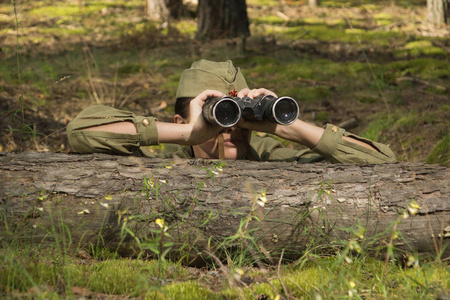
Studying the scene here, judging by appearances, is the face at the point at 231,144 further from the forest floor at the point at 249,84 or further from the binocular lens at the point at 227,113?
the forest floor at the point at 249,84

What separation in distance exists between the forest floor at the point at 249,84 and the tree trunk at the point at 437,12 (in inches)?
12.3

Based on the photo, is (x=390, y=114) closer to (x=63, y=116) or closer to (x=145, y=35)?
(x=63, y=116)

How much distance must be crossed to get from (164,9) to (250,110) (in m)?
10.5

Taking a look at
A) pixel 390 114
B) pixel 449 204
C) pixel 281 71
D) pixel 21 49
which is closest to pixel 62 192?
pixel 449 204

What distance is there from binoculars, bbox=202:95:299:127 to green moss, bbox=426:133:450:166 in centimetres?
217

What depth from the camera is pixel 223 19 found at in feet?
33.5

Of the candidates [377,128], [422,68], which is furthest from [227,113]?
[422,68]

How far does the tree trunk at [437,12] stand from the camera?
1150 centimetres

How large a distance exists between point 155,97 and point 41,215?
15.4 feet

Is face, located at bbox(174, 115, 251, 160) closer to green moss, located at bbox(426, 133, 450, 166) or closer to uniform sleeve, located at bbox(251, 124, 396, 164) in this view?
uniform sleeve, located at bbox(251, 124, 396, 164)

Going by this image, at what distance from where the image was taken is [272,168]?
306cm

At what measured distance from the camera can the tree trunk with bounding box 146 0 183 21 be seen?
12.9 meters

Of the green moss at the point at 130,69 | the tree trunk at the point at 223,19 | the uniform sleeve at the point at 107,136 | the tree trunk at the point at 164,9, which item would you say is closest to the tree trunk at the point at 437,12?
the tree trunk at the point at 223,19

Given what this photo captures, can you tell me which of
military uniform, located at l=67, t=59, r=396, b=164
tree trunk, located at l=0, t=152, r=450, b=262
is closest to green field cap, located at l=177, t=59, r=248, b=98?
military uniform, located at l=67, t=59, r=396, b=164
